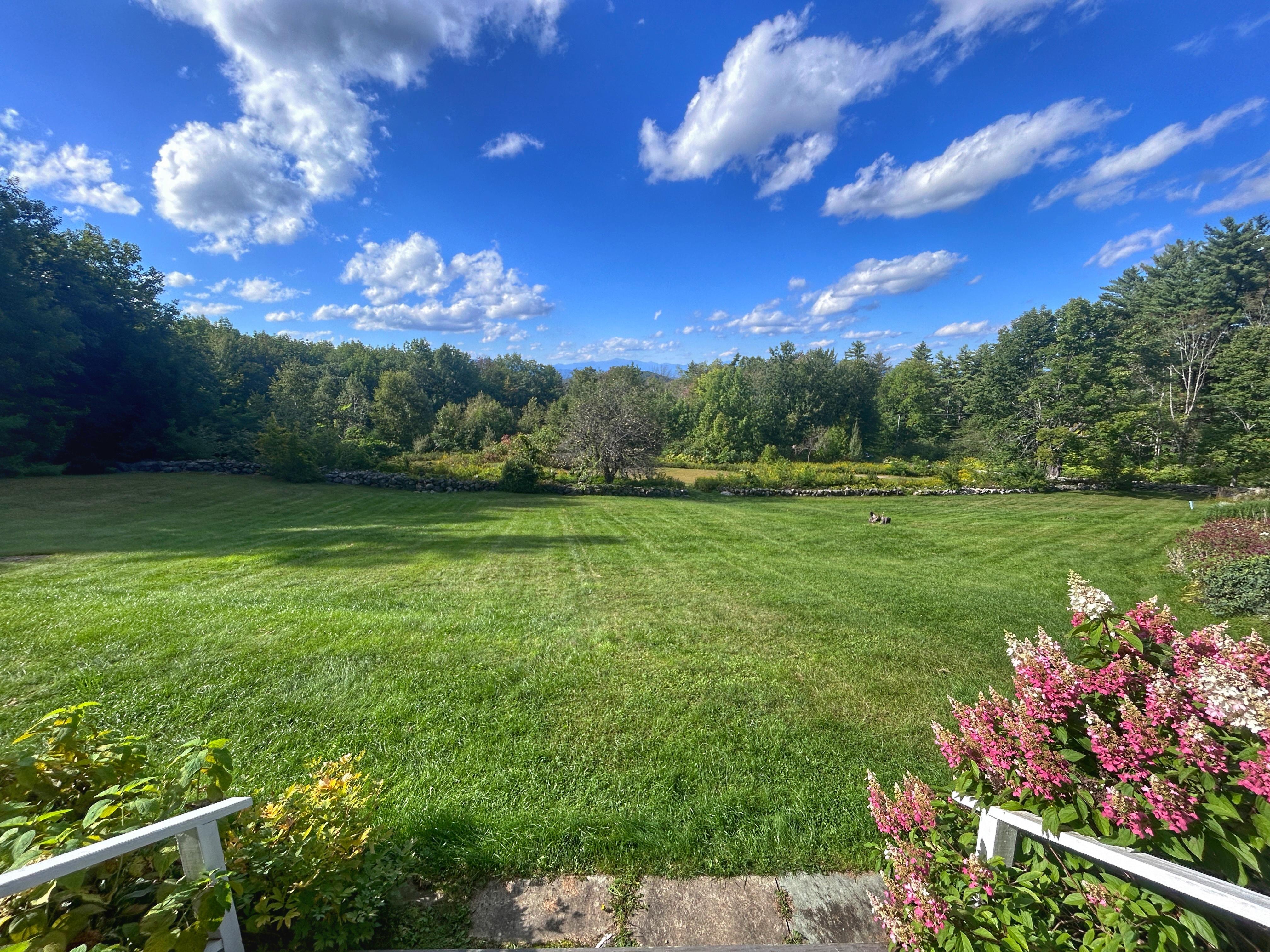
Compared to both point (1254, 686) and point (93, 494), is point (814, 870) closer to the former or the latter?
point (1254, 686)

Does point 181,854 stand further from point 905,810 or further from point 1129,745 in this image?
point 1129,745

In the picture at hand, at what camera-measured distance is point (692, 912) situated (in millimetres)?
1813

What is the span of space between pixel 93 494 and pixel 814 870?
53.0 feet

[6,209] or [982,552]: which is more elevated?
[6,209]

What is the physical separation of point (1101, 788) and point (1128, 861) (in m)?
0.24

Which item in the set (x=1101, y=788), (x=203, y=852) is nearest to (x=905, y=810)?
(x=1101, y=788)

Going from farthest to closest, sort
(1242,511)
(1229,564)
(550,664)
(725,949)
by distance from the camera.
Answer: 1. (1242,511)
2. (1229,564)
3. (550,664)
4. (725,949)

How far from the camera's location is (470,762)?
265 cm

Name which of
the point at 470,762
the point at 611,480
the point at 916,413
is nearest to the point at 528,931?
the point at 470,762

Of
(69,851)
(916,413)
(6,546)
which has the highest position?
(916,413)

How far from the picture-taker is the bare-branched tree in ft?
54.7

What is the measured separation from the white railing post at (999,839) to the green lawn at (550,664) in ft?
2.81

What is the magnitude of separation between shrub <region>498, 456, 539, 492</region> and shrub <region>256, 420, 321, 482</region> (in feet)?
19.7

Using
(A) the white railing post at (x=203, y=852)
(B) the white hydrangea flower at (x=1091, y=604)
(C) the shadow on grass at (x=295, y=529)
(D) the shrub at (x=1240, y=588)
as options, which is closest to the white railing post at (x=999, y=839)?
A: (B) the white hydrangea flower at (x=1091, y=604)
